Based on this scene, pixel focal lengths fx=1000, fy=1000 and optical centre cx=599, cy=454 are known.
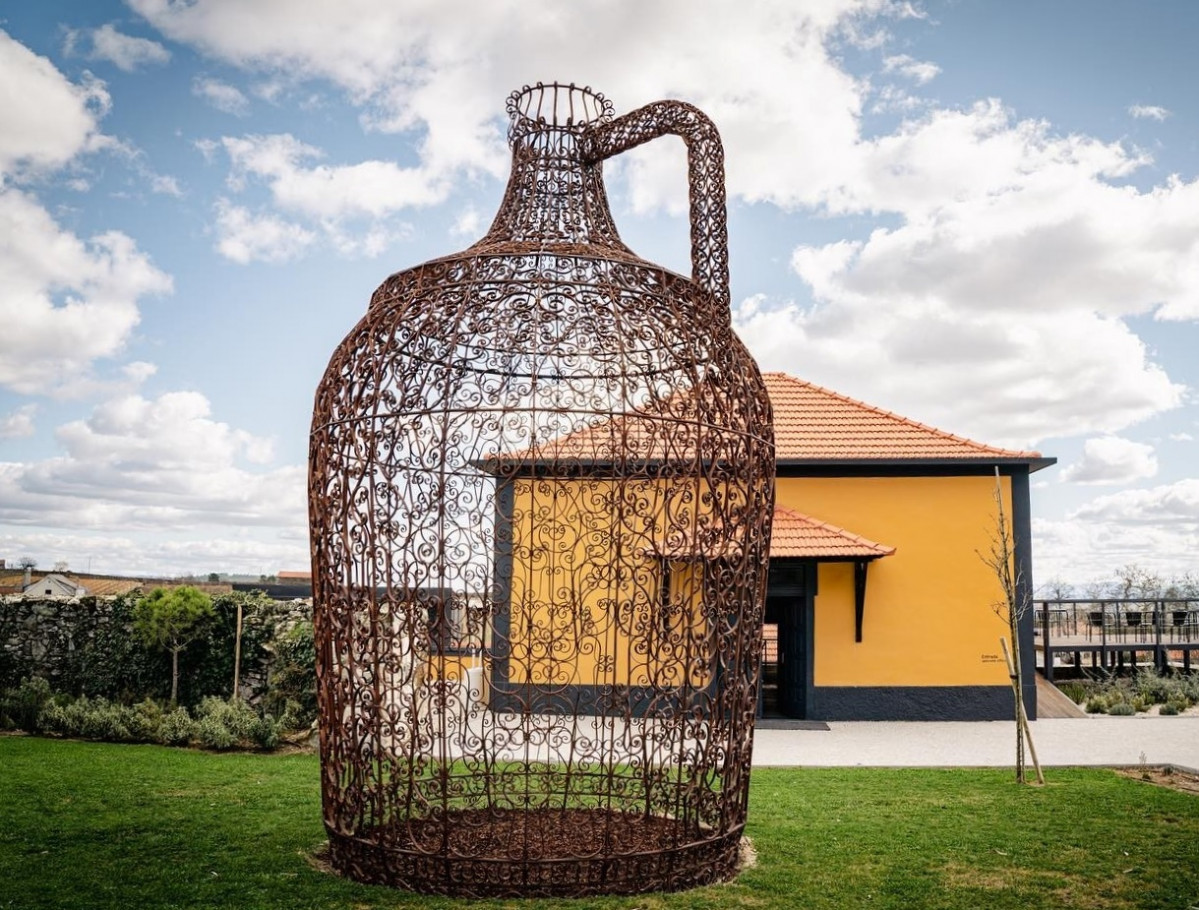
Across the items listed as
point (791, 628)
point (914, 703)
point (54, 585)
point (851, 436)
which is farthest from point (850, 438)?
point (54, 585)

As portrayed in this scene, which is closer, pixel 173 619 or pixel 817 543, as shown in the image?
pixel 173 619

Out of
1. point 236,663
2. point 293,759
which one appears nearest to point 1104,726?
point 293,759

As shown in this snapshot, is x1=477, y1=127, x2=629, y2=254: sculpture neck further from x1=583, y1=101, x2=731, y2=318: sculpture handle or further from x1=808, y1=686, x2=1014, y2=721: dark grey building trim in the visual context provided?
x1=808, y1=686, x2=1014, y2=721: dark grey building trim

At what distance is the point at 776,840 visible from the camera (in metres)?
6.26

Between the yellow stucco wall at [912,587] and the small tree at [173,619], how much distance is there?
24.6 feet

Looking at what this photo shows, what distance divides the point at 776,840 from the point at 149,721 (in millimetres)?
7019

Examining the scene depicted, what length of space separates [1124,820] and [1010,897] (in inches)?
93.8

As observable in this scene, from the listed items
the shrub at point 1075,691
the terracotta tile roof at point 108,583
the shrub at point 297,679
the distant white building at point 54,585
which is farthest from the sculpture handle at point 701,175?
the distant white building at point 54,585

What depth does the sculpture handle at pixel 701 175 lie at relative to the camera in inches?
245

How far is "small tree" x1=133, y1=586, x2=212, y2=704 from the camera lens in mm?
11195

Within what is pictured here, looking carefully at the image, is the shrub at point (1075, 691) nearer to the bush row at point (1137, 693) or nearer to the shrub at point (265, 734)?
the bush row at point (1137, 693)

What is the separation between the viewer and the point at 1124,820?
275 inches

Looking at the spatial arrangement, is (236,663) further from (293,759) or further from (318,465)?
(318,465)

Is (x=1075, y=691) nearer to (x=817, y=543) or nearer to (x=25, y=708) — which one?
(x=817, y=543)
